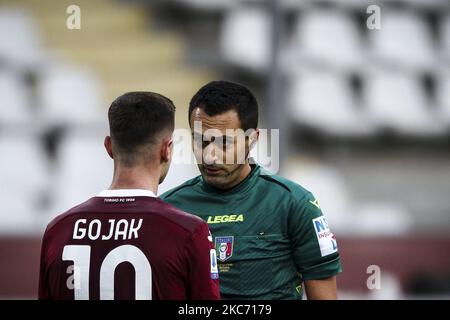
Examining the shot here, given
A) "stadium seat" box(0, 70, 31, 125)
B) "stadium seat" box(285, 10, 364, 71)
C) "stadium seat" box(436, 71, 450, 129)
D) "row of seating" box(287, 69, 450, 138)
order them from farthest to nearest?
"stadium seat" box(436, 71, 450, 129) → "stadium seat" box(285, 10, 364, 71) → "row of seating" box(287, 69, 450, 138) → "stadium seat" box(0, 70, 31, 125)

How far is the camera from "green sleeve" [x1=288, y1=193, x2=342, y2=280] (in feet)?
11.8

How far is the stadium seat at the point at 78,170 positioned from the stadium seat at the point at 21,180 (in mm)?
250

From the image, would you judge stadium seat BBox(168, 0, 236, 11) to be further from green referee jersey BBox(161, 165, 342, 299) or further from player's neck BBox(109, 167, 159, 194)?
player's neck BBox(109, 167, 159, 194)

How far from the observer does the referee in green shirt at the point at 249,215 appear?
3.60 m

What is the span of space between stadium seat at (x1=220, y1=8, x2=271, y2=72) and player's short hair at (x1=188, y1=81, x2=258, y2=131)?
9864 millimetres

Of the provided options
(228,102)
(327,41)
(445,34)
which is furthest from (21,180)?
(228,102)

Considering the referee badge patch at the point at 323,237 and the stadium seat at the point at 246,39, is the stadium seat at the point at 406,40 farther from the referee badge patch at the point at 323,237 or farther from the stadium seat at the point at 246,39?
the referee badge patch at the point at 323,237

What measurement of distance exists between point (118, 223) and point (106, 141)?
372 mm

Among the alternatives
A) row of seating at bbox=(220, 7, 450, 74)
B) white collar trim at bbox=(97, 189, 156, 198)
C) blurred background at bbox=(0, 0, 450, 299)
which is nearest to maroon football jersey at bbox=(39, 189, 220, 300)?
white collar trim at bbox=(97, 189, 156, 198)

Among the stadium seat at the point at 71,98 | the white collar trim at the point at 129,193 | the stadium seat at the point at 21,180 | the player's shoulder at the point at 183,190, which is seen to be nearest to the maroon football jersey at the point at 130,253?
the white collar trim at the point at 129,193

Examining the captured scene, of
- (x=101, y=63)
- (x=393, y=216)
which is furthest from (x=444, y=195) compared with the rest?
(x=101, y=63)

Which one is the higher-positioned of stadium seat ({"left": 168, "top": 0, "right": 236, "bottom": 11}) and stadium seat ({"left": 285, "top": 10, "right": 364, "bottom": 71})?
stadium seat ({"left": 168, "top": 0, "right": 236, "bottom": 11})

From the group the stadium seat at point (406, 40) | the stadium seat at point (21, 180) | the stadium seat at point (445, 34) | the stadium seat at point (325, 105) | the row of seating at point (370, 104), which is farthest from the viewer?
the stadium seat at point (406, 40)

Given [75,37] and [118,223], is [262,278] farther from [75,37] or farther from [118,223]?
[75,37]
